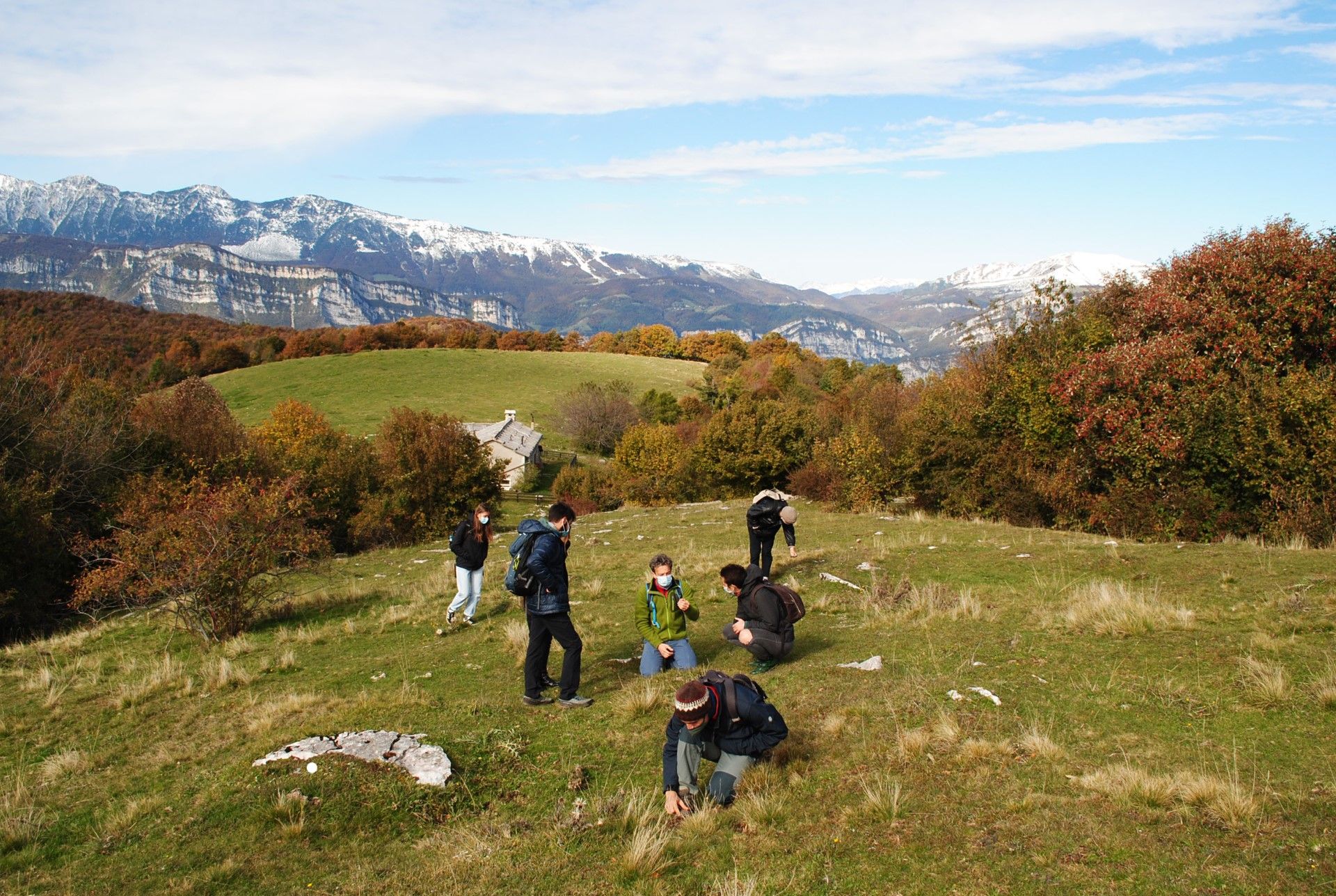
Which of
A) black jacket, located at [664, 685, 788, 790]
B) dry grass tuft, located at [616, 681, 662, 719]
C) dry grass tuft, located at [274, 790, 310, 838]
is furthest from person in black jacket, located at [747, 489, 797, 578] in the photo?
dry grass tuft, located at [274, 790, 310, 838]

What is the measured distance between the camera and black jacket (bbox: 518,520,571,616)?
994 cm

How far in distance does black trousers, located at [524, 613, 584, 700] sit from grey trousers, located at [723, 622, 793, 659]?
2.08 m

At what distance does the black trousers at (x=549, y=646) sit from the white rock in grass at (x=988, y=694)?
486 centimetres

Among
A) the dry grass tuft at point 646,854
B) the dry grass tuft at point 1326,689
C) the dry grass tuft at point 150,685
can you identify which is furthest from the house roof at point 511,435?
the dry grass tuft at point 1326,689

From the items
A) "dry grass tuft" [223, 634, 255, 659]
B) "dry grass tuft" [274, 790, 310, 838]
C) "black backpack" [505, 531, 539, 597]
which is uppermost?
"black backpack" [505, 531, 539, 597]

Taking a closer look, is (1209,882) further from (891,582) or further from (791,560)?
(791,560)

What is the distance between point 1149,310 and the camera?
28.0 m

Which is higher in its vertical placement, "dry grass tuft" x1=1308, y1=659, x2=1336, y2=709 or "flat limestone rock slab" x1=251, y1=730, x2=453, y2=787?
"dry grass tuft" x1=1308, y1=659, x2=1336, y2=709

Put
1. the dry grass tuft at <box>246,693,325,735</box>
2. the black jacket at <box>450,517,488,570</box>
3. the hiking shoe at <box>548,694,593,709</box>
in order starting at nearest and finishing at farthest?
the dry grass tuft at <box>246,693,325,735</box> → the hiking shoe at <box>548,694,593,709</box> → the black jacket at <box>450,517,488,570</box>

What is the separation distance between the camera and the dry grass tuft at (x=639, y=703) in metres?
9.66

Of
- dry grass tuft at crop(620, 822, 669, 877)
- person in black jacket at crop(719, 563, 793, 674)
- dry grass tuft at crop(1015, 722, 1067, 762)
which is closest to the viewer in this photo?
dry grass tuft at crop(620, 822, 669, 877)

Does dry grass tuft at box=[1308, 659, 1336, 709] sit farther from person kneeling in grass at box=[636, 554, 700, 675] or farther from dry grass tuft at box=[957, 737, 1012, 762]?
person kneeling in grass at box=[636, 554, 700, 675]

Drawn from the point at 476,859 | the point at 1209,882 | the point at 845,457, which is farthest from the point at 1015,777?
the point at 845,457

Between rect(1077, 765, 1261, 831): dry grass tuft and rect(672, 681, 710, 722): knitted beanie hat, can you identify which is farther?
rect(672, 681, 710, 722): knitted beanie hat
